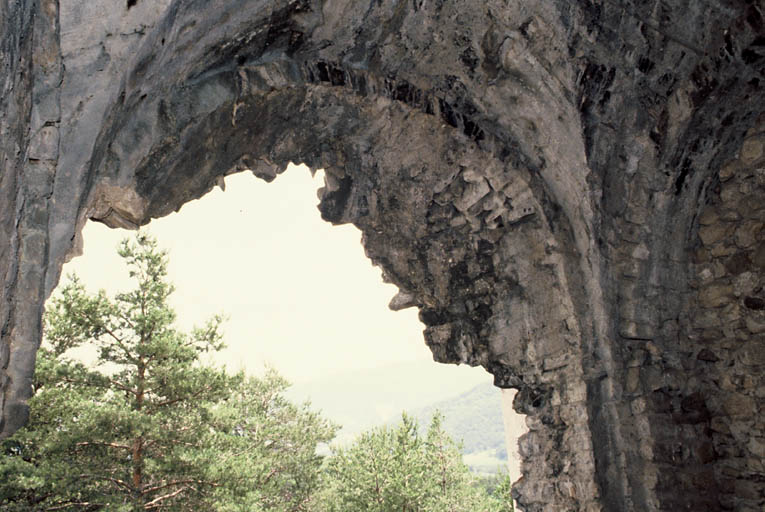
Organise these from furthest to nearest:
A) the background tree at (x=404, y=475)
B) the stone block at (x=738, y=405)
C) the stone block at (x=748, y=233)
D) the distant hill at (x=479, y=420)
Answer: the distant hill at (x=479, y=420)
the background tree at (x=404, y=475)
the stone block at (x=748, y=233)
the stone block at (x=738, y=405)

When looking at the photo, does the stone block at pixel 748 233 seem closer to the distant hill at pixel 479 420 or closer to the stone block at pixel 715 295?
the stone block at pixel 715 295

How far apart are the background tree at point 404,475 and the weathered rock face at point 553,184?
6.86 metres

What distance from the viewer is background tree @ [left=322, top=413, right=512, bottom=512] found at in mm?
10227

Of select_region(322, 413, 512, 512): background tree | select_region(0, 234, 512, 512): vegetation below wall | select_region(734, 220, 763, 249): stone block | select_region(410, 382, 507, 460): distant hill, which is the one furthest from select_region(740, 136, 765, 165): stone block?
select_region(410, 382, 507, 460): distant hill

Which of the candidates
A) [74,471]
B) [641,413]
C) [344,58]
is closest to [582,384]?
[641,413]

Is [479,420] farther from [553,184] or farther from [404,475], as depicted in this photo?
[553,184]

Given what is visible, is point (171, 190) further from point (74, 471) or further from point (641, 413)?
point (74, 471)

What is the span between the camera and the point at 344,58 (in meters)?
3.20

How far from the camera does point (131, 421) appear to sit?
20.7ft

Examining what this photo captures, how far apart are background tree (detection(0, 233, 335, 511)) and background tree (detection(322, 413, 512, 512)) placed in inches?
106

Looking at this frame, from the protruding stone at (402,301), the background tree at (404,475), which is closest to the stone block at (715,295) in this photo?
the protruding stone at (402,301)

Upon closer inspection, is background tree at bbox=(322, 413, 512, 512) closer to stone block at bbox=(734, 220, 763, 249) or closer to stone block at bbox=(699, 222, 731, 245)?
stone block at bbox=(699, 222, 731, 245)

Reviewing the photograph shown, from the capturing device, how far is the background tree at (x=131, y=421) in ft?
20.6

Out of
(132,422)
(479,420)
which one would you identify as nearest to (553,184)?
(132,422)
